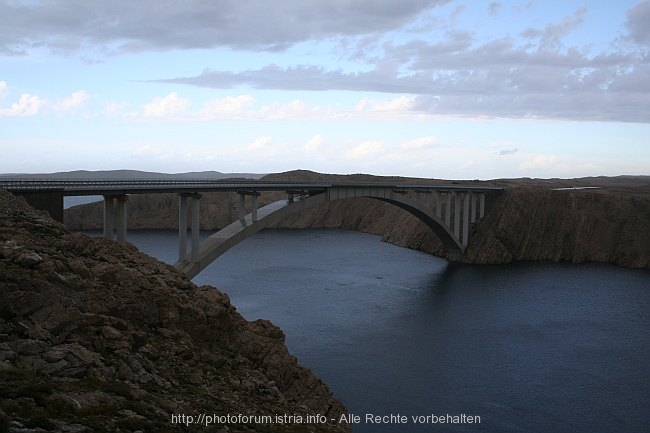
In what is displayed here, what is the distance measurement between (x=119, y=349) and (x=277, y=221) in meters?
32.0

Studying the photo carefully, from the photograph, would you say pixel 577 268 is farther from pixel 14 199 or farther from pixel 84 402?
pixel 84 402

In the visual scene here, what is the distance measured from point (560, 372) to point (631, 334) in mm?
10598

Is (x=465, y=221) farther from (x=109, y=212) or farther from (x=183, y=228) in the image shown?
(x=109, y=212)

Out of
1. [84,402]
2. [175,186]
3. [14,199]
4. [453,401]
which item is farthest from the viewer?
[175,186]

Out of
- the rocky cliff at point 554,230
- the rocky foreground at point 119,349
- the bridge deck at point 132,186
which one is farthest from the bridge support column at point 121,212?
the rocky cliff at point 554,230

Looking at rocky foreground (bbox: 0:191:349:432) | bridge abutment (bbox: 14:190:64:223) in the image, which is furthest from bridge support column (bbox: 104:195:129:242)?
rocky foreground (bbox: 0:191:349:432)

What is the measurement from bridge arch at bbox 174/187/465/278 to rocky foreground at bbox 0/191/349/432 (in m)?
17.2

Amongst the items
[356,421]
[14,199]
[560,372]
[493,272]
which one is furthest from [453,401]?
[493,272]

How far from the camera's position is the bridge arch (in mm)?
37281

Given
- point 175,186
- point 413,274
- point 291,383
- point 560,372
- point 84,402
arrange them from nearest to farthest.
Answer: point 84,402 → point 291,383 → point 560,372 → point 175,186 → point 413,274

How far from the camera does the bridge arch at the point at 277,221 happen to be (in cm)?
3728

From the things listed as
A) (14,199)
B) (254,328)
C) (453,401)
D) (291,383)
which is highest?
(14,199)

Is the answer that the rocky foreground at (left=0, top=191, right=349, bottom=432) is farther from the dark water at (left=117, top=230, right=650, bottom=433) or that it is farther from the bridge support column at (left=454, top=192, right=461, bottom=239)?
the bridge support column at (left=454, top=192, right=461, bottom=239)

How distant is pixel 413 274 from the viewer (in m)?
63.7
